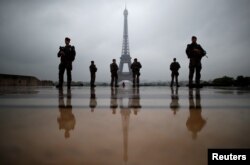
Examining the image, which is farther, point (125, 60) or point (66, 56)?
point (125, 60)

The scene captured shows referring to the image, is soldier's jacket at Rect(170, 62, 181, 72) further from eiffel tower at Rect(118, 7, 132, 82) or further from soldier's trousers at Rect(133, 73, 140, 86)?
eiffel tower at Rect(118, 7, 132, 82)

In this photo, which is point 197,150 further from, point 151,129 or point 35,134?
point 35,134

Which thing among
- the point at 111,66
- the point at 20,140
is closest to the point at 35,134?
the point at 20,140

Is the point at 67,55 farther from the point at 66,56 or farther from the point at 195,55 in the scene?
the point at 195,55

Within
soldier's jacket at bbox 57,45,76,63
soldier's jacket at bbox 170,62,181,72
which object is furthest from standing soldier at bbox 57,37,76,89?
soldier's jacket at bbox 170,62,181,72

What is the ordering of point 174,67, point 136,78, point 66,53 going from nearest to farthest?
1. point 66,53
2. point 174,67
3. point 136,78

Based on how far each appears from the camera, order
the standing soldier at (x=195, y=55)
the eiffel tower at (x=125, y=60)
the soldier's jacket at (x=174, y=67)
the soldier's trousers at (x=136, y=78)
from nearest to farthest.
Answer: the standing soldier at (x=195, y=55) → the soldier's jacket at (x=174, y=67) → the soldier's trousers at (x=136, y=78) → the eiffel tower at (x=125, y=60)

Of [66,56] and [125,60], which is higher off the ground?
[125,60]

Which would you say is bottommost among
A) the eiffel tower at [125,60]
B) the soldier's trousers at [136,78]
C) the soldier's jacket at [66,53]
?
the soldier's trousers at [136,78]

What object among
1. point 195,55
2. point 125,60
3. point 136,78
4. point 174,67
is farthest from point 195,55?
point 125,60

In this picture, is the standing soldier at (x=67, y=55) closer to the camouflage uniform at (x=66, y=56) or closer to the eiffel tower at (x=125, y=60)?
the camouflage uniform at (x=66, y=56)

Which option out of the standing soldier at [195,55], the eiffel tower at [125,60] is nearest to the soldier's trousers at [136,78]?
the standing soldier at [195,55]

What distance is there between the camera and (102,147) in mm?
771

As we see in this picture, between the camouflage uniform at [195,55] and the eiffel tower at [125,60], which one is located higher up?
the eiffel tower at [125,60]
